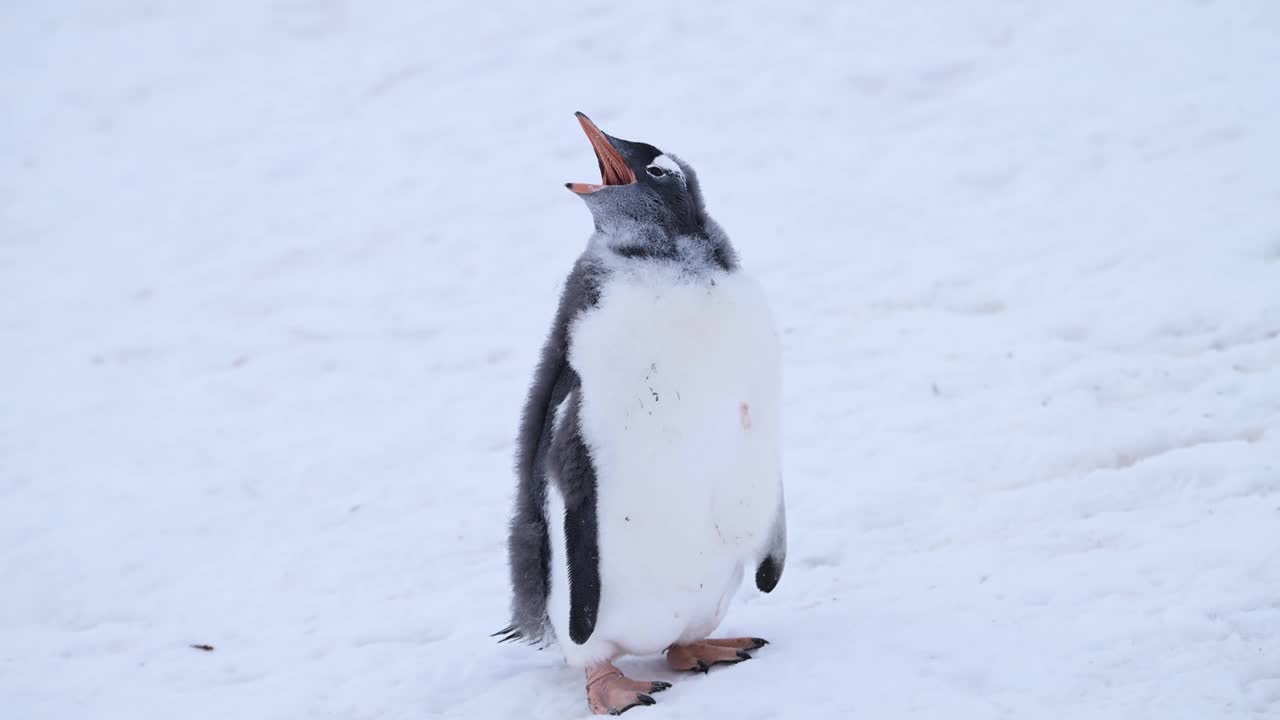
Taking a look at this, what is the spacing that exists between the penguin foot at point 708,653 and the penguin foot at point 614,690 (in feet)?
0.35

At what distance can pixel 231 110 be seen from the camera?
9.14 meters

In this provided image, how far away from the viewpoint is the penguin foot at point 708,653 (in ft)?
9.57

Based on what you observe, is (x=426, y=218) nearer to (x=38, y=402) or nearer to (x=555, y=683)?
(x=38, y=402)

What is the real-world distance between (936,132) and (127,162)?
568cm

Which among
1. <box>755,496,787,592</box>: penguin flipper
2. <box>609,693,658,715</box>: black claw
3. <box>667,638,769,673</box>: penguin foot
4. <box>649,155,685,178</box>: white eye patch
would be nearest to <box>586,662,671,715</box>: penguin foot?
<box>609,693,658,715</box>: black claw

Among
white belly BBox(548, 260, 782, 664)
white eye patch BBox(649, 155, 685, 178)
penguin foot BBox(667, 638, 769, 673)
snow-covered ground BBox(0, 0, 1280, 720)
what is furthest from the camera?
snow-covered ground BBox(0, 0, 1280, 720)

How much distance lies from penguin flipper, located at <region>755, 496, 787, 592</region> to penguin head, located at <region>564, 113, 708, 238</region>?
2.39ft

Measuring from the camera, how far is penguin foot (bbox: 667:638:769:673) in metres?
2.92

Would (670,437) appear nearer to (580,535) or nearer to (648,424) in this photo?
(648,424)

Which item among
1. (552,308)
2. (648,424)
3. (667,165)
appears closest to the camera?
(648,424)

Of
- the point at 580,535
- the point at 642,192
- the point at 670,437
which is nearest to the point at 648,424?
the point at 670,437

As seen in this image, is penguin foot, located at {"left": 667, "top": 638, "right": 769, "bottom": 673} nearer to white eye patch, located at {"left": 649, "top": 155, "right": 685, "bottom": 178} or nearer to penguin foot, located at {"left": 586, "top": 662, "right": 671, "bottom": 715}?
penguin foot, located at {"left": 586, "top": 662, "right": 671, "bottom": 715}

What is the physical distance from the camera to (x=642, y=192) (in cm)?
273

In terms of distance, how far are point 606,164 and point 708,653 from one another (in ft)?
3.97
